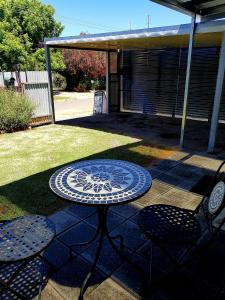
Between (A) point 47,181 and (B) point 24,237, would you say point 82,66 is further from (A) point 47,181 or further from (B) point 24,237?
(B) point 24,237

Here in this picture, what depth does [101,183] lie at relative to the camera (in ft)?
6.78

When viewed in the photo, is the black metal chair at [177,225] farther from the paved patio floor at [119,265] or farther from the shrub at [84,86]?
the shrub at [84,86]

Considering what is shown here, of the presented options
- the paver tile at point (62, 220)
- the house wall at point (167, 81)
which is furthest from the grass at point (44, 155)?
the house wall at point (167, 81)

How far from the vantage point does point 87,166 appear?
Result: 7.99 feet

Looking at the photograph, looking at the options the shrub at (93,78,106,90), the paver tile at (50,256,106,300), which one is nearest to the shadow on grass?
the paver tile at (50,256,106,300)

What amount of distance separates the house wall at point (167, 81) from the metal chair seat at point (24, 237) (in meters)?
8.37

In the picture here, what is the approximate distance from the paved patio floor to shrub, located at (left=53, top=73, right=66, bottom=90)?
903 inches

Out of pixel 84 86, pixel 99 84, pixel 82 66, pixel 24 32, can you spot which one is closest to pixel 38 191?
pixel 24 32

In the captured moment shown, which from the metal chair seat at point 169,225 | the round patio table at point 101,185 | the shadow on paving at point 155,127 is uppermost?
the round patio table at point 101,185

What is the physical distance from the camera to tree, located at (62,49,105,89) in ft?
78.3

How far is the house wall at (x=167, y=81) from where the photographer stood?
888cm

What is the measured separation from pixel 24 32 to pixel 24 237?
23507 mm

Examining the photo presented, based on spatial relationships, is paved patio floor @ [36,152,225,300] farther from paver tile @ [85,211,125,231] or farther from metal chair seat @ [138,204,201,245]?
metal chair seat @ [138,204,201,245]

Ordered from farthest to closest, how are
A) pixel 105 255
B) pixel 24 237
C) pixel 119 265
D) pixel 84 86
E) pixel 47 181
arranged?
1. pixel 84 86
2. pixel 47 181
3. pixel 105 255
4. pixel 119 265
5. pixel 24 237
